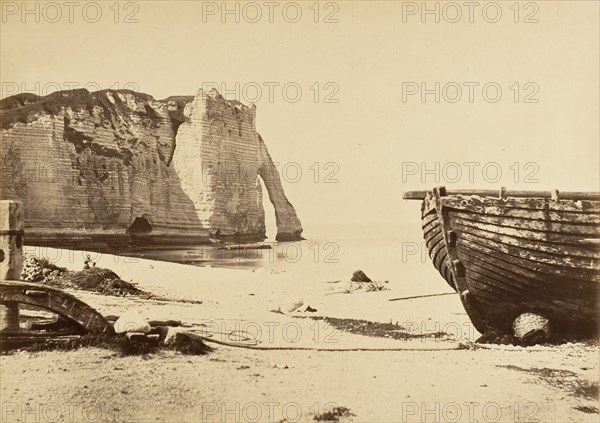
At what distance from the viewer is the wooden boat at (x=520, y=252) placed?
5230 millimetres

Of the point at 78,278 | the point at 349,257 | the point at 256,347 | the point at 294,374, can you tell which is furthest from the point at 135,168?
the point at 294,374

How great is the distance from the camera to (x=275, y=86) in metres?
5.84

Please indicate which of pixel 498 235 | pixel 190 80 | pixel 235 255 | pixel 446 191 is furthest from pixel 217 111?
pixel 498 235

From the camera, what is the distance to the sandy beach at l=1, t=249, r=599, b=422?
4.59 metres

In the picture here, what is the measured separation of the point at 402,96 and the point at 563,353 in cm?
272

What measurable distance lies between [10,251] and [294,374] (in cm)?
243

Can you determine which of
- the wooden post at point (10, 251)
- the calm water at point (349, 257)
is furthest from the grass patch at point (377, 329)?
the wooden post at point (10, 251)

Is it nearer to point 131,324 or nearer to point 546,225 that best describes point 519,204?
point 546,225

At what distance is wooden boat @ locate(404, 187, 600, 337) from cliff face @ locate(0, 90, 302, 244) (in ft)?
5.34

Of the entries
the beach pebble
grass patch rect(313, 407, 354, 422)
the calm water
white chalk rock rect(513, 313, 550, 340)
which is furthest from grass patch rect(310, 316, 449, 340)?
grass patch rect(313, 407, 354, 422)

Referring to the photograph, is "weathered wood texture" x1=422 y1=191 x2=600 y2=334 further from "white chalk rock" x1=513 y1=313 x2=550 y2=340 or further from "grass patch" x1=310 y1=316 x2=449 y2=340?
"grass patch" x1=310 y1=316 x2=449 y2=340

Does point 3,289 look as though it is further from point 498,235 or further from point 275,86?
point 498,235

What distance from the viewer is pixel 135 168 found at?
29.0ft

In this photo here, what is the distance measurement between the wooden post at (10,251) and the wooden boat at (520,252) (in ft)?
11.0
